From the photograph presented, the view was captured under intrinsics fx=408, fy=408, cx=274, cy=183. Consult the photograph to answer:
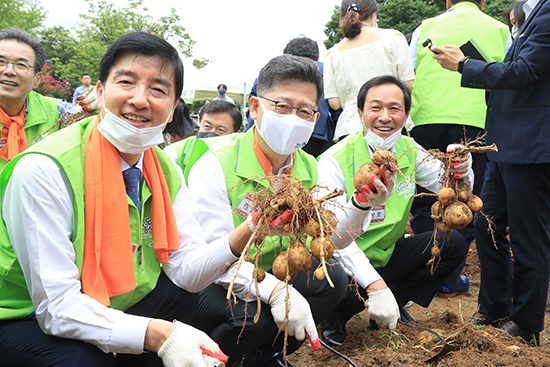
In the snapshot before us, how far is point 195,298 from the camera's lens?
2.13 metres

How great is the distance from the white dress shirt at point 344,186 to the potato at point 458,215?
0.97ft

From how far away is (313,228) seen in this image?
182 cm

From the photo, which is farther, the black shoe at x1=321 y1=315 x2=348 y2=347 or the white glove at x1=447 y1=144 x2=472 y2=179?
the black shoe at x1=321 y1=315 x2=348 y2=347

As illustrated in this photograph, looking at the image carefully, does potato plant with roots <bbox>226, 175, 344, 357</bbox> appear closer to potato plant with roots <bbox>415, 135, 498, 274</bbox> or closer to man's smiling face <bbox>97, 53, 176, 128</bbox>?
man's smiling face <bbox>97, 53, 176, 128</bbox>

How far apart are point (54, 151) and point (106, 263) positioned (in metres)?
0.50

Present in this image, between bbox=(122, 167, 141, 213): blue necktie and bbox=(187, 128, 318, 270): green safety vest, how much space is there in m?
0.55

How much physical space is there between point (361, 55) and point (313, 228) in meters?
2.62

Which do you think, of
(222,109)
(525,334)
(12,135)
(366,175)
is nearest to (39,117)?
(12,135)

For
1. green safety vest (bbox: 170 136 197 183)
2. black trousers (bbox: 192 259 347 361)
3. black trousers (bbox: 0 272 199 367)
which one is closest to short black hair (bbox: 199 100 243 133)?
green safety vest (bbox: 170 136 197 183)

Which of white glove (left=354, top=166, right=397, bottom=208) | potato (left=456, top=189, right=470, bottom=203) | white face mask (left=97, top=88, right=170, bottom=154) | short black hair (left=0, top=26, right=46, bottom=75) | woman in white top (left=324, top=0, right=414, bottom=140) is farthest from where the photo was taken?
woman in white top (left=324, top=0, right=414, bottom=140)

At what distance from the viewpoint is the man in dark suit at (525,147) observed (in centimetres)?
258

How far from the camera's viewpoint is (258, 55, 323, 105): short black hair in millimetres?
2445

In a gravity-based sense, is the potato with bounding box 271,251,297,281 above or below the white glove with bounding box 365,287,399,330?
above

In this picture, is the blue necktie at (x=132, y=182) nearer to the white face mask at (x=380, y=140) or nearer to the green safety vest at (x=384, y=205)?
the green safety vest at (x=384, y=205)
